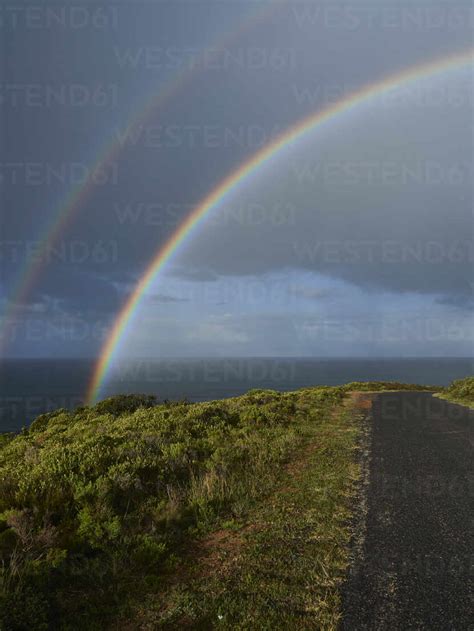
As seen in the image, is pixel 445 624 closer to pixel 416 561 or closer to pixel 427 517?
pixel 416 561

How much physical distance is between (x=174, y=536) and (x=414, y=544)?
12.8 ft

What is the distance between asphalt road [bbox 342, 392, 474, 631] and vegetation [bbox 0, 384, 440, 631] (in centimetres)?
40


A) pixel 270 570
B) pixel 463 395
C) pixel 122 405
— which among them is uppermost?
pixel 270 570

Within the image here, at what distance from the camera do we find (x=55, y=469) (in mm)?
8805

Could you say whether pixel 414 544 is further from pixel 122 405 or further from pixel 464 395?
pixel 464 395

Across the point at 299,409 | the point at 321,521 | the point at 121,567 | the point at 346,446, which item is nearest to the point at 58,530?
the point at 121,567

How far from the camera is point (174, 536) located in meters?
6.48

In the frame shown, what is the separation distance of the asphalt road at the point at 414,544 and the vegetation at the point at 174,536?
0.40m

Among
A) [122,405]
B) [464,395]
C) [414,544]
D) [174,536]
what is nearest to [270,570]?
[174,536]

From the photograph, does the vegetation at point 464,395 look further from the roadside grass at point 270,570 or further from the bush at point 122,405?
the roadside grass at point 270,570

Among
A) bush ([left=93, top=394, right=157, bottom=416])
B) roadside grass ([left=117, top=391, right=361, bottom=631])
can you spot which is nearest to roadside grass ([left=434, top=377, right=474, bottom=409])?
bush ([left=93, top=394, right=157, bottom=416])

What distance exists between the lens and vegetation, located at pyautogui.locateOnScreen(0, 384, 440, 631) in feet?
14.8

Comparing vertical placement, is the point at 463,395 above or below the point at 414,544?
below

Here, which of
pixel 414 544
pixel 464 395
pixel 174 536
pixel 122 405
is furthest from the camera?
pixel 464 395
